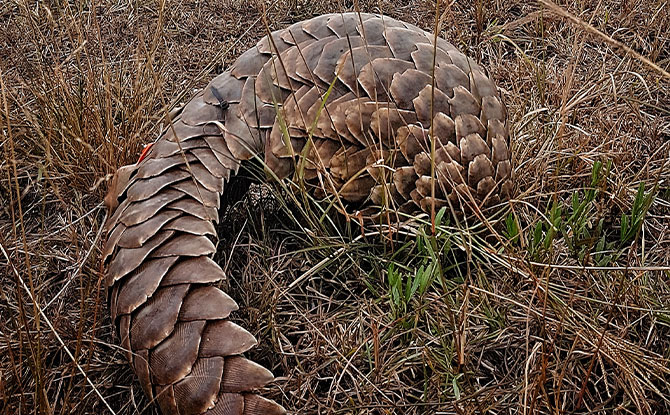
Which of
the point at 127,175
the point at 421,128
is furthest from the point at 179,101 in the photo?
the point at 421,128

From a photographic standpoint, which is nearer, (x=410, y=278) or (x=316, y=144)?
(x=410, y=278)

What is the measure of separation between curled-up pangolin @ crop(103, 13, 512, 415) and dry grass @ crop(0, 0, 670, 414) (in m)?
0.11

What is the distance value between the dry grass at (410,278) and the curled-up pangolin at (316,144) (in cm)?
11

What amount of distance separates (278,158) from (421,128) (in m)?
0.39

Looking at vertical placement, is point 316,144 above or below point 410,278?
above

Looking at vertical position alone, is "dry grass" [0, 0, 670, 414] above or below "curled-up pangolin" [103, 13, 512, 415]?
below

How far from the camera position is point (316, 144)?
1.77 m

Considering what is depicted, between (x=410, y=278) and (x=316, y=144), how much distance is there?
45cm

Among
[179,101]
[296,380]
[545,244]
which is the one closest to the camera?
→ [296,380]

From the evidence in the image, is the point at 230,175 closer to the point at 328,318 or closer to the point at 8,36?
the point at 328,318

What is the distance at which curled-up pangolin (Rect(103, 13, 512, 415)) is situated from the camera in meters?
1.52

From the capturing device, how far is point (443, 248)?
5.40ft

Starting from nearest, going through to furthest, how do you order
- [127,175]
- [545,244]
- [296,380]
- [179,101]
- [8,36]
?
1. [296,380]
2. [545,244]
3. [127,175]
4. [179,101]
5. [8,36]

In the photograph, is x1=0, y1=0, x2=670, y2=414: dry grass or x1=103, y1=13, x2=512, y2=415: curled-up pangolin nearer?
x1=0, y1=0, x2=670, y2=414: dry grass
